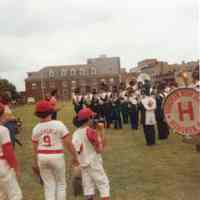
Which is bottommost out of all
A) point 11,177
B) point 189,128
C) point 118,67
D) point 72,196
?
point 72,196

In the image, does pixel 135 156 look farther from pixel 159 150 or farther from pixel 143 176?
pixel 143 176

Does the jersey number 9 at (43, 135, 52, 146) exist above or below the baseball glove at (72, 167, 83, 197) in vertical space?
above

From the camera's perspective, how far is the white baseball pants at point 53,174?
5.86 meters

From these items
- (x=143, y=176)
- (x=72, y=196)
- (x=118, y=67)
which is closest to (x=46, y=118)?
(x=72, y=196)

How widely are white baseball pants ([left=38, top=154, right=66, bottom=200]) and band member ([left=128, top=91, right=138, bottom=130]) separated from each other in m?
10.7

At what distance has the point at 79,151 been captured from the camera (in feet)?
20.7

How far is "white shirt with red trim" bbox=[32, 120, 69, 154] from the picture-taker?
5.83 metres

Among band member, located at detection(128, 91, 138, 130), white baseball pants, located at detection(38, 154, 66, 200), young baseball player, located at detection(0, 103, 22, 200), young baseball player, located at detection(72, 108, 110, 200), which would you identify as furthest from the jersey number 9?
band member, located at detection(128, 91, 138, 130)

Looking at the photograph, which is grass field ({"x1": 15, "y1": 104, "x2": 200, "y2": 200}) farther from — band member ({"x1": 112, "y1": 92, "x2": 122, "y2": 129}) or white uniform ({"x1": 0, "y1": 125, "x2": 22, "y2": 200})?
band member ({"x1": 112, "y1": 92, "x2": 122, "y2": 129})

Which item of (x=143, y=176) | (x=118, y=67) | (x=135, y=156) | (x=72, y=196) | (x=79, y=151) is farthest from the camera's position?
(x=118, y=67)

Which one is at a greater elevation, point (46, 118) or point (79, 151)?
point (46, 118)

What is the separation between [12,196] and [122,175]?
11.4ft

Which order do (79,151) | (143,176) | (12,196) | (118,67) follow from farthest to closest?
(118,67) < (143,176) < (79,151) < (12,196)

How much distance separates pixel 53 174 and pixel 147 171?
11.0ft
